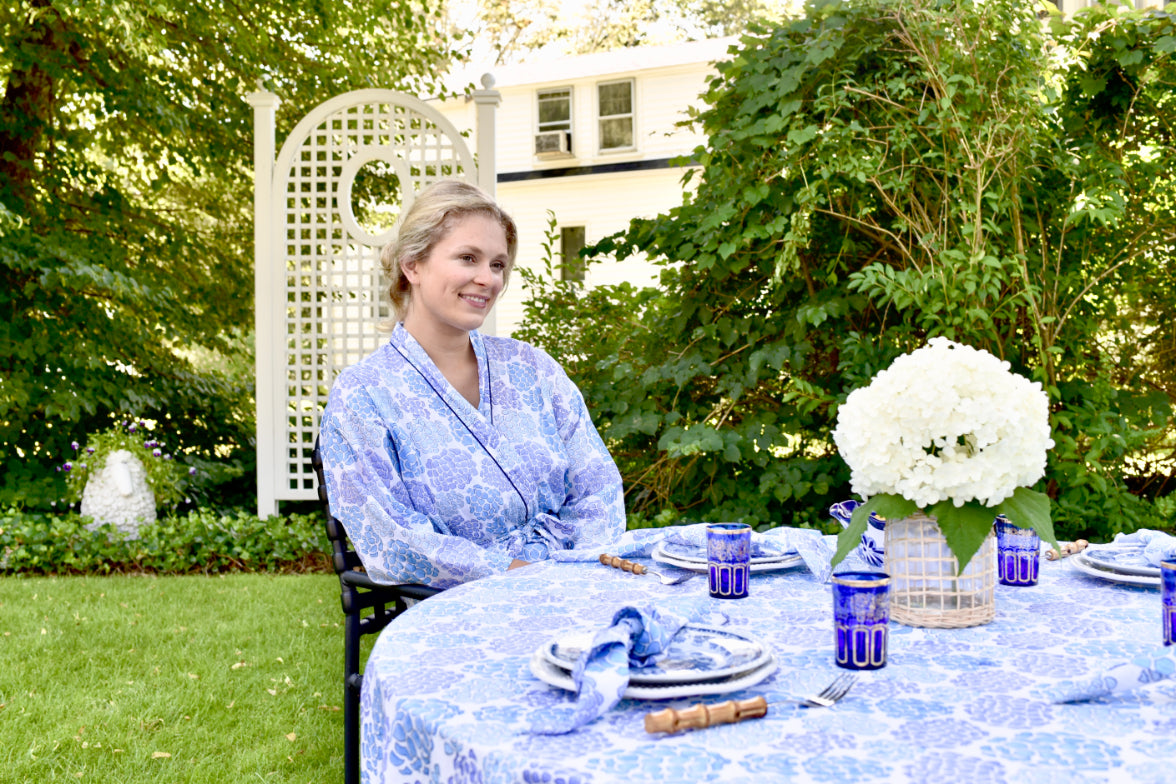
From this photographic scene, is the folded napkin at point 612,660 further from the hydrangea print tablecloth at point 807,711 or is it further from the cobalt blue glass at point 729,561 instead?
the cobalt blue glass at point 729,561

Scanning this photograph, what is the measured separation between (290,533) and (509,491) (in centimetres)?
354

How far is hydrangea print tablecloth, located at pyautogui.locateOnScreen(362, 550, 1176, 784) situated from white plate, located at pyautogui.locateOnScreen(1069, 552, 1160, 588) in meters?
0.07

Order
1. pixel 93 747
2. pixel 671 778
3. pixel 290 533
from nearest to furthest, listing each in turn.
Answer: pixel 671 778, pixel 93 747, pixel 290 533

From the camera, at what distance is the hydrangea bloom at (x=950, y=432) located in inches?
48.6

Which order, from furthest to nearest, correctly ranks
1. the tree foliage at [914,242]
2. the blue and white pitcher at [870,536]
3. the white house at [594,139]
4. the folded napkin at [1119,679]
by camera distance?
the white house at [594,139]
the tree foliage at [914,242]
the blue and white pitcher at [870,536]
the folded napkin at [1119,679]

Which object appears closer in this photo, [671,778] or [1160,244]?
[671,778]

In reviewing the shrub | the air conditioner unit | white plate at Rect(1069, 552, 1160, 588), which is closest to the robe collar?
white plate at Rect(1069, 552, 1160, 588)

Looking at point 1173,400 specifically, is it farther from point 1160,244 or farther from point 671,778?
point 671,778

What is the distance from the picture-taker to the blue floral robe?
193cm

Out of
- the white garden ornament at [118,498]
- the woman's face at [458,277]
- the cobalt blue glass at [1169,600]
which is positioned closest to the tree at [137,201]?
the white garden ornament at [118,498]

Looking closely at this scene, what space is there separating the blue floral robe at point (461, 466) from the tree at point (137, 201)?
4043 millimetres

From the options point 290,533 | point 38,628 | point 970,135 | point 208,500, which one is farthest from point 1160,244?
point 208,500

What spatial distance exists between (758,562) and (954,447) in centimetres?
54

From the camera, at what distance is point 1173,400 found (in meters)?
4.20
